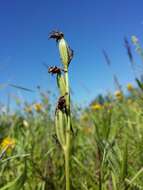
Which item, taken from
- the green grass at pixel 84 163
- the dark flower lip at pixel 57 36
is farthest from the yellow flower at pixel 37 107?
the dark flower lip at pixel 57 36

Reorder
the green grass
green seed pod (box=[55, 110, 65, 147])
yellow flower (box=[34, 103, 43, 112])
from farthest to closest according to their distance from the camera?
yellow flower (box=[34, 103, 43, 112]) < the green grass < green seed pod (box=[55, 110, 65, 147])

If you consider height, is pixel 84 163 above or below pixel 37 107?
below

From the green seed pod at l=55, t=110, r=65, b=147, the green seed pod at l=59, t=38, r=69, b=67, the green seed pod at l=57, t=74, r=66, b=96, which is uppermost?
the green seed pod at l=59, t=38, r=69, b=67

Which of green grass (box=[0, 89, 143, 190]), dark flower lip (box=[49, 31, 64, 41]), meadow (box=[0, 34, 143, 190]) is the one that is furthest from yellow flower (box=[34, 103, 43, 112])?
dark flower lip (box=[49, 31, 64, 41])

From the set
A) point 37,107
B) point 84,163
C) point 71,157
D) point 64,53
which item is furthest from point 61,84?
point 37,107

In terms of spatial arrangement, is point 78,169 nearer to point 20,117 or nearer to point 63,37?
point 63,37

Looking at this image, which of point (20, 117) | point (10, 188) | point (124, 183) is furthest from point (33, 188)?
point (20, 117)

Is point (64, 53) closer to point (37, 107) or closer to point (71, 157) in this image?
point (71, 157)

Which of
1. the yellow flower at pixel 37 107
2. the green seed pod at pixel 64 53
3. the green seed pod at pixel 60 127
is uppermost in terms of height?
the yellow flower at pixel 37 107

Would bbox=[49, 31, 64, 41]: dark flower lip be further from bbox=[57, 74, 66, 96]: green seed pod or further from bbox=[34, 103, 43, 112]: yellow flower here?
bbox=[34, 103, 43, 112]: yellow flower

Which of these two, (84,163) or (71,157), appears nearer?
(71,157)

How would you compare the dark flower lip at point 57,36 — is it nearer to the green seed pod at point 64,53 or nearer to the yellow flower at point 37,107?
the green seed pod at point 64,53
